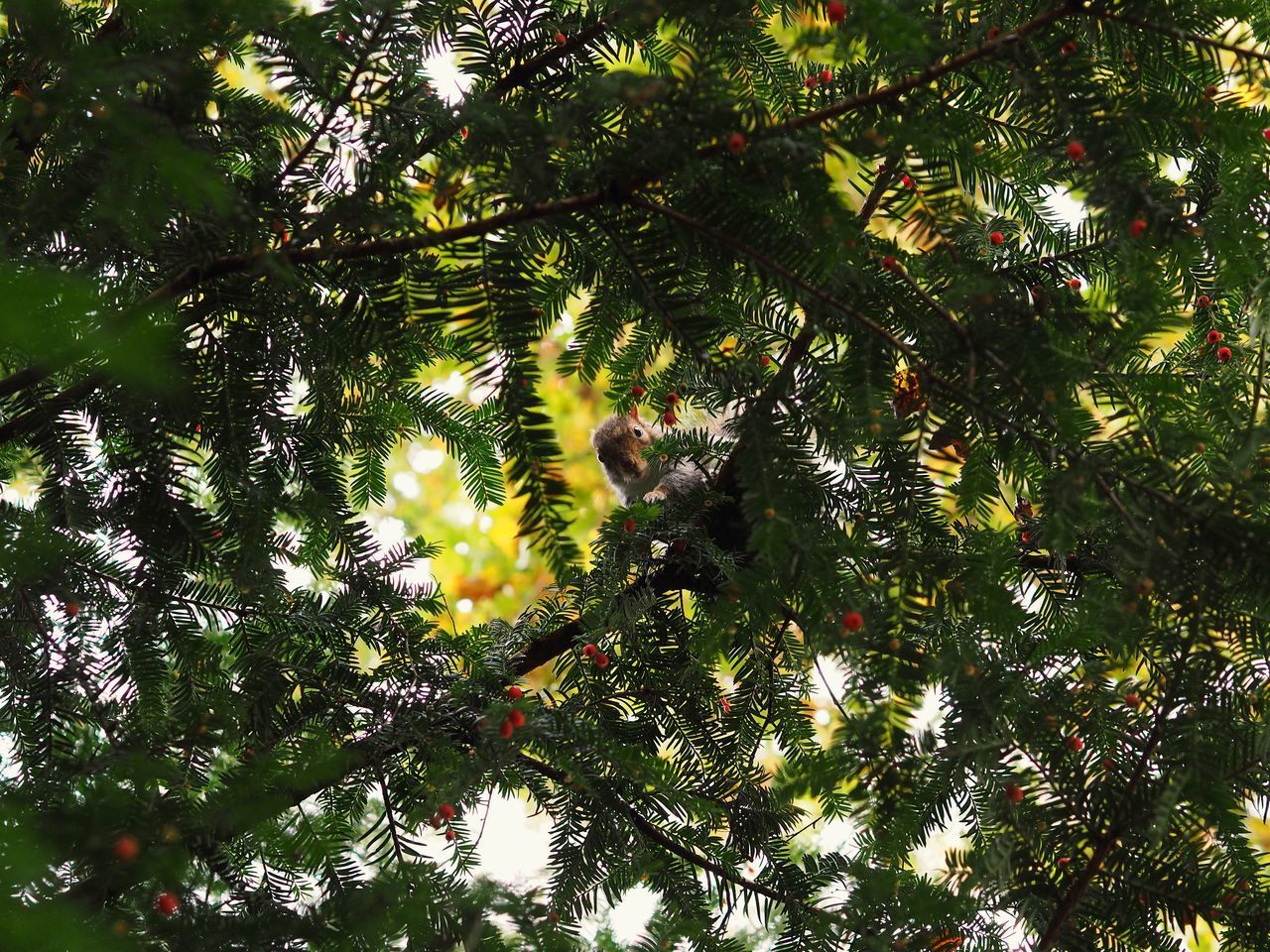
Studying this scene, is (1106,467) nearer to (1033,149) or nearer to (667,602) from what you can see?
(1033,149)

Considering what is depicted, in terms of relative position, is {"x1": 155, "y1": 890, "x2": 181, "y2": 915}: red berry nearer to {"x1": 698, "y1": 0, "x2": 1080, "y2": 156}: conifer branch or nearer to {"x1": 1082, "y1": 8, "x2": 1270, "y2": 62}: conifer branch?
{"x1": 698, "y1": 0, "x2": 1080, "y2": 156}: conifer branch

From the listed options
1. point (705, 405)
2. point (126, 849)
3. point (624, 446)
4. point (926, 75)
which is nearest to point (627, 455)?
point (624, 446)

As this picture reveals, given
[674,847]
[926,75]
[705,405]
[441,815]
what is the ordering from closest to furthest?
[926,75] < [441,815] < [674,847] < [705,405]

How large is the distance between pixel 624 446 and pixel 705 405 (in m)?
1.55

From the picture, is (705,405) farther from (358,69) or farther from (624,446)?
(624,446)

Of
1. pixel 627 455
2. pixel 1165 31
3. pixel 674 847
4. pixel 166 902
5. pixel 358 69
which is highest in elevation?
pixel 627 455

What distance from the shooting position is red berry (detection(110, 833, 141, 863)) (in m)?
0.58

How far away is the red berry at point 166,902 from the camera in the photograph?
646 millimetres

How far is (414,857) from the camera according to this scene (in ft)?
3.27

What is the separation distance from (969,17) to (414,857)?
3.28ft

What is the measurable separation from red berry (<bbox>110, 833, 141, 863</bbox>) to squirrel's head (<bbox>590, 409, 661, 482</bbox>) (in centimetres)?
222

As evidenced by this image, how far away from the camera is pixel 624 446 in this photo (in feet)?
9.21

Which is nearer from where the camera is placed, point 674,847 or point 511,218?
point 511,218

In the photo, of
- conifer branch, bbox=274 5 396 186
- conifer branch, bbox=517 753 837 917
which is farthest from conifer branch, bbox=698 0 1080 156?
conifer branch, bbox=517 753 837 917
